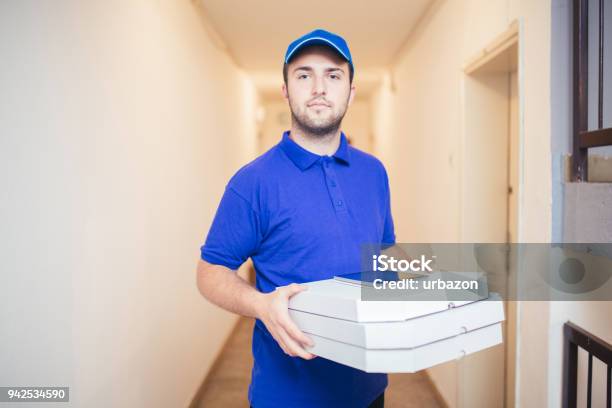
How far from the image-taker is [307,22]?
11.2 ft

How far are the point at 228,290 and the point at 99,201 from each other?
0.78 metres

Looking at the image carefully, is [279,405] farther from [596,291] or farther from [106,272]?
[596,291]

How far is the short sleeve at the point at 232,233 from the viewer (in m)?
1.08

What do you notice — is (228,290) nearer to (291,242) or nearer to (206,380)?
→ (291,242)

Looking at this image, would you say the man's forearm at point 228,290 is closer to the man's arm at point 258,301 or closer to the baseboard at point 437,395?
the man's arm at point 258,301

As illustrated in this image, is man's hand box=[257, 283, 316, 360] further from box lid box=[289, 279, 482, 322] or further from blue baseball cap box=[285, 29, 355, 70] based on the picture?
blue baseball cap box=[285, 29, 355, 70]

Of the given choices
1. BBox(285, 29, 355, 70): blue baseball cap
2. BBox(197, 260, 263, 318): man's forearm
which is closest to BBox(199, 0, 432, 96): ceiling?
BBox(285, 29, 355, 70): blue baseball cap

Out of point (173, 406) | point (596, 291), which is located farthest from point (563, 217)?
point (173, 406)

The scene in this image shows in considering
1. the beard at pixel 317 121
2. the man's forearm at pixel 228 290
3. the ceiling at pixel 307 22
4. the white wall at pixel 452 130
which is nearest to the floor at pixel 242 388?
the white wall at pixel 452 130

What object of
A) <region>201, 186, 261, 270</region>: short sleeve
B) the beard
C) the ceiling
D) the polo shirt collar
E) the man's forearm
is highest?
the ceiling

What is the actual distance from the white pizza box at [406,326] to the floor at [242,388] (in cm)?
225

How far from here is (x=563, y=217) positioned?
1466 millimetres

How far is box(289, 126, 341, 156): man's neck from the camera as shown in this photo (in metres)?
1.20

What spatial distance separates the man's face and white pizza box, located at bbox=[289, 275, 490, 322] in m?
0.49
